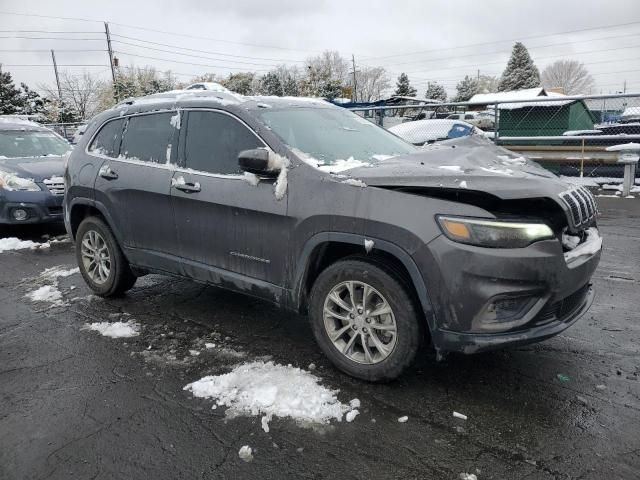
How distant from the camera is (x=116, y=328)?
14.3 feet

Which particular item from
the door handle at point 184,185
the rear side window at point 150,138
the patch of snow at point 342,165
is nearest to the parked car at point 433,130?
the rear side window at point 150,138

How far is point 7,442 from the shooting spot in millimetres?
2816

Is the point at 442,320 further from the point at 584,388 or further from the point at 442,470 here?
the point at 584,388

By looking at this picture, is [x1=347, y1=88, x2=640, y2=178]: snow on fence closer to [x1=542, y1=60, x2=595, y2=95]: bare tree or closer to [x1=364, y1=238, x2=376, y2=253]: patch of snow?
[x1=364, y1=238, x2=376, y2=253]: patch of snow

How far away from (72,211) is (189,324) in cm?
190

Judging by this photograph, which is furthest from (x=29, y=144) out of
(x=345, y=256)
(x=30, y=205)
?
(x=345, y=256)

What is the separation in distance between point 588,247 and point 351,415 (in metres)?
1.74

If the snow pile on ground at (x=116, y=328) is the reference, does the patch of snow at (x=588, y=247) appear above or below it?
above

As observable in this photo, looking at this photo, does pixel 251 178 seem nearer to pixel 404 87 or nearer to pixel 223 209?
pixel 223 209

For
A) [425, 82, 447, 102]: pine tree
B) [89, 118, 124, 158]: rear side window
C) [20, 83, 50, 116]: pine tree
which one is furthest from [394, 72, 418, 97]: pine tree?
[89, 118, 124, 158]: rear side window

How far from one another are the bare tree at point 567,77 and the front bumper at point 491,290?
306 feet

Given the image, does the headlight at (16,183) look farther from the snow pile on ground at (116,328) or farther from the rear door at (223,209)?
the rear door at (223,209)

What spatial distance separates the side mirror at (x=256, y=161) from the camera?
3.36 metres

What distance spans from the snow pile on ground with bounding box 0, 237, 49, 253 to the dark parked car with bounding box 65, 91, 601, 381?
3.50m
